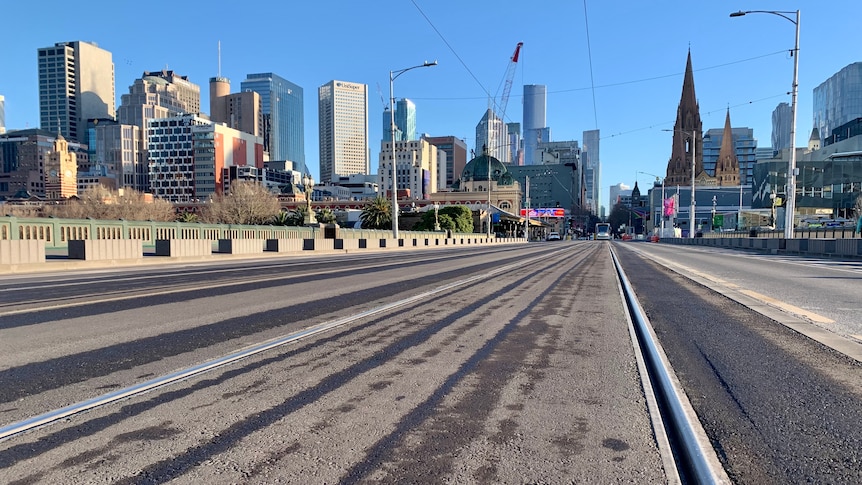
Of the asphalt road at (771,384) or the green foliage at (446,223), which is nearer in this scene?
the asphalt road at (771,384)

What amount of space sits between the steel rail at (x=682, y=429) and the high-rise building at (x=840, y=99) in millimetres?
192266

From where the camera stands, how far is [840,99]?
160m

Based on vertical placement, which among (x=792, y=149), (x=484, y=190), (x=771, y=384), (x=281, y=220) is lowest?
(x=771, y=384)

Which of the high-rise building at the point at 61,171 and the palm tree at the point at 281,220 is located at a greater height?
the high-rise building at the point at 61,171

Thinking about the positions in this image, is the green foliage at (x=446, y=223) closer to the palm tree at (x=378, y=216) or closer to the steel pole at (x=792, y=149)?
the palm tree at (x=378, y=216)

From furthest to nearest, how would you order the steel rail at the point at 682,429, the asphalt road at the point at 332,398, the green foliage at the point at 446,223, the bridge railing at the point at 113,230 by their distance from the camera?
the green foliage at the point at 446,223, the bridge railing at the point at 113,230, the asphalt road at the point at 332,398, the steel rail at the point at 682,429

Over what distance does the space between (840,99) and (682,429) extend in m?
208

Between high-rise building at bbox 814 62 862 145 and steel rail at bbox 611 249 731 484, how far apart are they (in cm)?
19227

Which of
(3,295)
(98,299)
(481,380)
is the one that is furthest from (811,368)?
(3,295)

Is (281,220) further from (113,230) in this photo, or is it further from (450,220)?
(113,230)

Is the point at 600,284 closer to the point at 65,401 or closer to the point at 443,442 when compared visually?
the point at 443,442

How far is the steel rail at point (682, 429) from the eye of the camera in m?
2.63

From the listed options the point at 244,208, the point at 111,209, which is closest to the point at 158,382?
the point at 111,209

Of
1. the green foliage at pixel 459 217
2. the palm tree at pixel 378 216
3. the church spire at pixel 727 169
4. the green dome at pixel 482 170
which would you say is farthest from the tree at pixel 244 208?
the church spire at pixel 727 169
